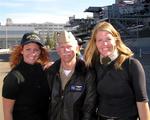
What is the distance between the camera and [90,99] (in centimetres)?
425

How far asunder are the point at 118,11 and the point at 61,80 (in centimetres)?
9315

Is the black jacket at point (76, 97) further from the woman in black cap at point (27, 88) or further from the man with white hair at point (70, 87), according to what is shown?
the woman in black cap at point (27, 88)

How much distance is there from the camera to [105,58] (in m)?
4.27

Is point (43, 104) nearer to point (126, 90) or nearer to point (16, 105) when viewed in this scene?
point (16, 105)

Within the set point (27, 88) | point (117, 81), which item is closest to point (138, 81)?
point (117, 81)

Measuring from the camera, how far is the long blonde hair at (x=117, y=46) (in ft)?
13.8

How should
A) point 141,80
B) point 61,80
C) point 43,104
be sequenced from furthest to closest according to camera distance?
point 43,104
point 61,80
point 141,80

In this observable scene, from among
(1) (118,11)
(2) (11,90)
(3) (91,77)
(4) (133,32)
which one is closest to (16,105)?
(2) (11,90)

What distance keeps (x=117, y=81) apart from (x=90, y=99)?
31cm

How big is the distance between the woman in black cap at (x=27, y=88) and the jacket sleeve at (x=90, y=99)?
1.63ft

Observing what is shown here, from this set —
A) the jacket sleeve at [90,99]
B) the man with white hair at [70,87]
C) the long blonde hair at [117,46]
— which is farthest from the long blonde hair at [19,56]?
the jacket sleeve at [90,99]

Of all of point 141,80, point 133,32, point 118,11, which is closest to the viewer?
point 141,80

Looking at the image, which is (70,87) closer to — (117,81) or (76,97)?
(76,97)

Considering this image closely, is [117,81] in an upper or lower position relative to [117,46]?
lower
